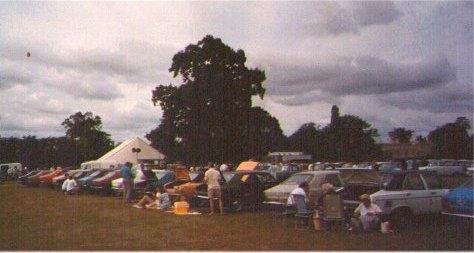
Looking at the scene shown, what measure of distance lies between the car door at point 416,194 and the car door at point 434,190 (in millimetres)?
140

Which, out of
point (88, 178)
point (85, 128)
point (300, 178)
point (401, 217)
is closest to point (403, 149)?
point (85, 128)

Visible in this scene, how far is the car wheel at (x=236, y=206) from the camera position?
55.6 feet

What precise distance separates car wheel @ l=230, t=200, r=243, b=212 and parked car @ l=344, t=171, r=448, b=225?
4692 millimetres

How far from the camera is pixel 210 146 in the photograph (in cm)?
3856

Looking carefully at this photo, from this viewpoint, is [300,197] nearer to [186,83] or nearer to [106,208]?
[106,208]

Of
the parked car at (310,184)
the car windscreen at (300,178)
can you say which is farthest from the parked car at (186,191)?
the car windscreen at (300,178)

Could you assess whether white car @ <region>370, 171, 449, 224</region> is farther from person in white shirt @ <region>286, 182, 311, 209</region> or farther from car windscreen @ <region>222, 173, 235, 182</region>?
car windscreen @ <region>222, 173, 235, 182</region>

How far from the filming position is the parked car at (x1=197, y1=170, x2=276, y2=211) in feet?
55.5

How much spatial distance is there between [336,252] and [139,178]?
1554 centimetres

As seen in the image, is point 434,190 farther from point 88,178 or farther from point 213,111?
point 213,111

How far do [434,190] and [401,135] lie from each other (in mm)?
145196

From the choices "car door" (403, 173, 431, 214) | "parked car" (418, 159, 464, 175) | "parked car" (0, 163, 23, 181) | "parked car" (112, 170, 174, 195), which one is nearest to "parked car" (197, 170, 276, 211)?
"parked car" (112, 170, 174, 195)

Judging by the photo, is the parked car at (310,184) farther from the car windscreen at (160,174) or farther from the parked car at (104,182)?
the parked car at (104,182)

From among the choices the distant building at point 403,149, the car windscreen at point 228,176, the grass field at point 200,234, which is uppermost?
the distant building at point 403,149
